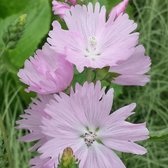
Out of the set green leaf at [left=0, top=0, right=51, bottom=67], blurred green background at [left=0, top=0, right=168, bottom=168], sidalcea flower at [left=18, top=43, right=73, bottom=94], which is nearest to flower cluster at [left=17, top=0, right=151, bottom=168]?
sidalcea flower at [left=18, top=43, right=73, bottom=94]

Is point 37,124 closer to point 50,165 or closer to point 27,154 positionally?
point 50,165

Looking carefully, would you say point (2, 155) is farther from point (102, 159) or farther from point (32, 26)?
point (32, 26)

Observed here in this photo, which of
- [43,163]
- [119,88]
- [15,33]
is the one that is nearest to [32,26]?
[119,88]

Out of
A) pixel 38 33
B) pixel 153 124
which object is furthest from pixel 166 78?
pixel 38 33

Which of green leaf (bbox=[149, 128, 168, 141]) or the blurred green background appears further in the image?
the blurred green background

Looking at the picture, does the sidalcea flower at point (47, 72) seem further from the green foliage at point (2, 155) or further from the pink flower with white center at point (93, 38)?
the green foliage at point (2, 155)

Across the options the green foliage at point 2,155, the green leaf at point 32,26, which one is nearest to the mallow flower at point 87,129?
the green foliage at point 2,155

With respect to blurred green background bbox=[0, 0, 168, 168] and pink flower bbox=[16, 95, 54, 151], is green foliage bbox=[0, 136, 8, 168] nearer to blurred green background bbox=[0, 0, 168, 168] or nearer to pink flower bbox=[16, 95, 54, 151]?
pink flower bbox=[16, 95, 54, 151]
